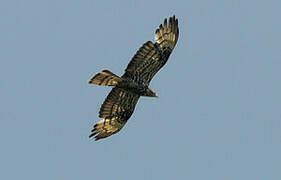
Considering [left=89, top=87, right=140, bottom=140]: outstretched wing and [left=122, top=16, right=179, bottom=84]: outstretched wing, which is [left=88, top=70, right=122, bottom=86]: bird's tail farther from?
[left=89, top=87, right=140, bottom=140]: outstretched wing

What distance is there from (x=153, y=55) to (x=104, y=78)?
6.15 ft

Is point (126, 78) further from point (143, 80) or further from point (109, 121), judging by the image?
point (109, 121)

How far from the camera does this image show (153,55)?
1609cm

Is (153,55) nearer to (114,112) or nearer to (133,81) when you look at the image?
(133,81)

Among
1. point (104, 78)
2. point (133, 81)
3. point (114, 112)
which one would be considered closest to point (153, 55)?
point (133, 81)

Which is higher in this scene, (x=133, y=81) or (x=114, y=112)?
(x=133, y=81)

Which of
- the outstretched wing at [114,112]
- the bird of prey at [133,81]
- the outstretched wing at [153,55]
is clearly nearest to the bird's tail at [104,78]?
the bird of prey at [133,81]

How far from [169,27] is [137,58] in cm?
146

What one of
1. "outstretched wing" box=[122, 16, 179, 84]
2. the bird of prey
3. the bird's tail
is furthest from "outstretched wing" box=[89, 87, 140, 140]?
the bird's tail

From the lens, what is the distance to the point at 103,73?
14773mm

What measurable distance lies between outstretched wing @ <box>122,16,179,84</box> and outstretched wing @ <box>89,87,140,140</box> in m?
0.91

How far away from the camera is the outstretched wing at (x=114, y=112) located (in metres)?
16.7

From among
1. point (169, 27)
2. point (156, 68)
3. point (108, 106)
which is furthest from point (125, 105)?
point (169, 27)

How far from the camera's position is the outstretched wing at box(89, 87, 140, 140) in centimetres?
1666
